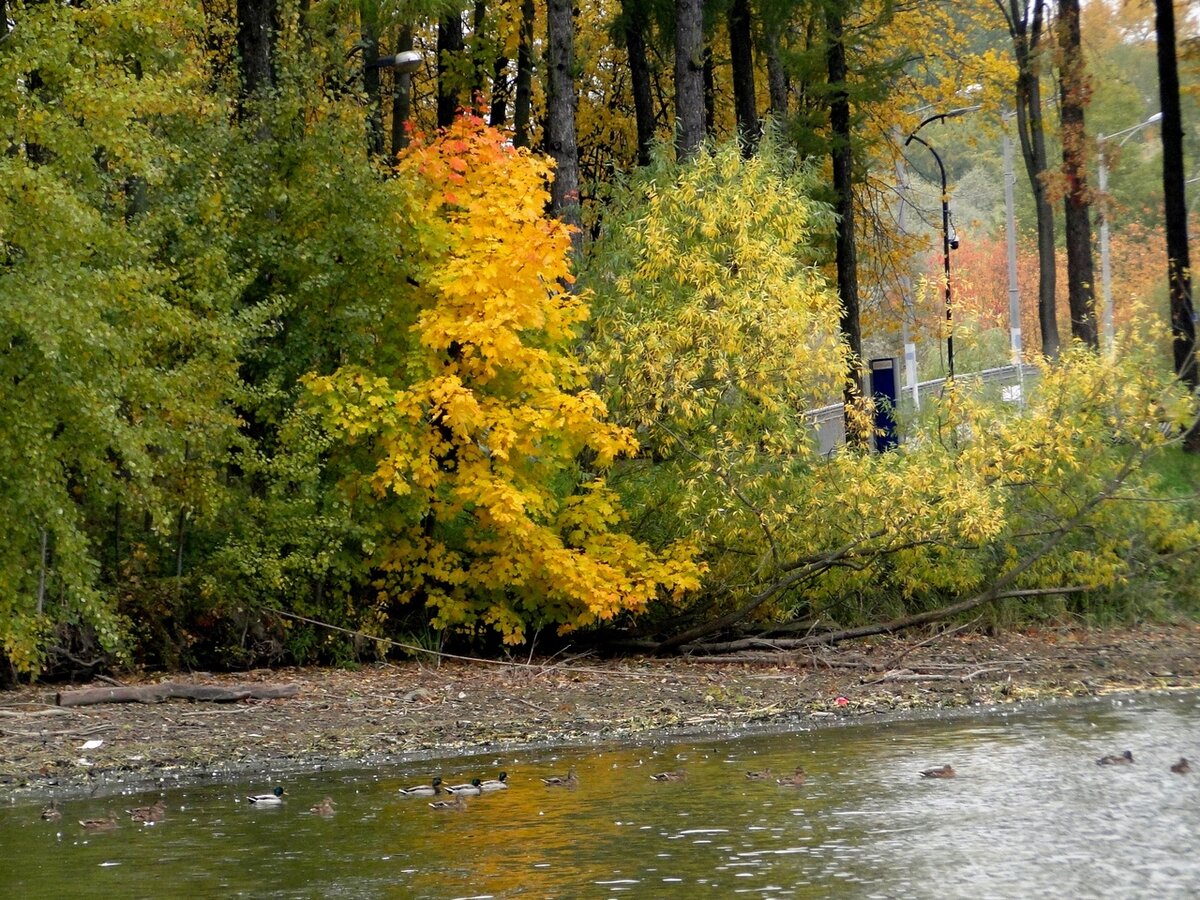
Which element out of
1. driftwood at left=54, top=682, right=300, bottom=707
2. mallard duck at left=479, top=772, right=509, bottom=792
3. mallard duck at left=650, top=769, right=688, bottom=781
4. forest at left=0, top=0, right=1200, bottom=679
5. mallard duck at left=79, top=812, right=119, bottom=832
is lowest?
mallard duck at left=650, top=769, right=688, bottom=781

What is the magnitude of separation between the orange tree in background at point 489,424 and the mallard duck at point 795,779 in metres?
6.93

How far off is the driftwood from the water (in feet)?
12.2

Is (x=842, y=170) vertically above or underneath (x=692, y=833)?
above

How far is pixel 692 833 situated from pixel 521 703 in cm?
741

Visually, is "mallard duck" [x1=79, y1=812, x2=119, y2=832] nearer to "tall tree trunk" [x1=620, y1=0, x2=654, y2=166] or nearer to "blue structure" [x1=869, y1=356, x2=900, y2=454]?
"blue structure" [x1=869, y1=356, x2=900, y2=454]

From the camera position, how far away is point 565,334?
20797mm

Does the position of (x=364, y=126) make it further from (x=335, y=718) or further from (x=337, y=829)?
(x=337, y=829)

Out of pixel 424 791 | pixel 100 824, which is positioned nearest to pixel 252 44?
pixel 424 791

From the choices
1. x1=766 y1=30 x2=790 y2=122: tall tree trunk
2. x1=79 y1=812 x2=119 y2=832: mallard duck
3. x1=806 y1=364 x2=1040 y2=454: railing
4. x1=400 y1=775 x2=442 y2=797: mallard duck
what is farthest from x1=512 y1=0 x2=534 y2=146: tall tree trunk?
x1=79 y1=812 x2=119 y2=832: mallard duck

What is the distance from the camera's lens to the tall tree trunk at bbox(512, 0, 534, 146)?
32125mm

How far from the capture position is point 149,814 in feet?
40.5

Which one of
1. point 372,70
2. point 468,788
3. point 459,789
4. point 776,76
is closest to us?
point 459,789

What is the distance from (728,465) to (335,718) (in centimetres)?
622

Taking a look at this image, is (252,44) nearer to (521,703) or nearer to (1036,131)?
(521,703)
